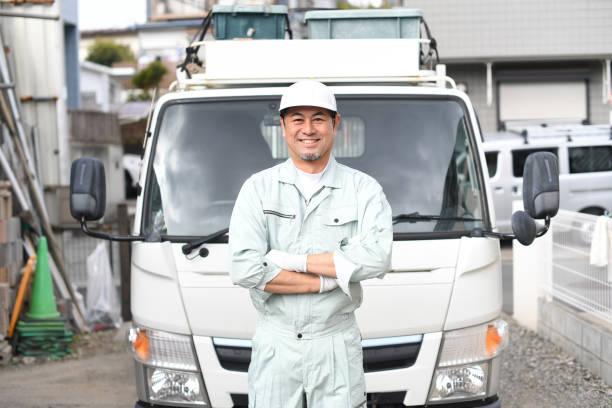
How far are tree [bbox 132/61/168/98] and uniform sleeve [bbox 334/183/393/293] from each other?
35.3 m

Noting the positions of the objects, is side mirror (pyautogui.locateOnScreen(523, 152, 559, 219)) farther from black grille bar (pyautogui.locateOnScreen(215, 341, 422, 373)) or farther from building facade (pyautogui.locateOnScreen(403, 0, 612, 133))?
building facade (pyautogui.locateOnScreen(403, 0, 612, 133))

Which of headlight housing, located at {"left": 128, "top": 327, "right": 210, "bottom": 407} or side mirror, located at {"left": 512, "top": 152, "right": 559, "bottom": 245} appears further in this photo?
headlight housing, located at {"left": 128, "top": 327, "right": 210, "bottom": 407}

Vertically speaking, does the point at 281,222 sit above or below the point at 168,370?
above

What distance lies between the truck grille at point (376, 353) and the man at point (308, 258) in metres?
0.71

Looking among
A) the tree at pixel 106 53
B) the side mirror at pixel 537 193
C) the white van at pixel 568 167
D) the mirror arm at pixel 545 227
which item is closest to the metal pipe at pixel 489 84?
the white van at pixel 568 167

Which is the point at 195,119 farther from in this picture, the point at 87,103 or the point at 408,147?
the point at 87,103

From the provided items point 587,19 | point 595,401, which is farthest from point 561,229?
point 587,19

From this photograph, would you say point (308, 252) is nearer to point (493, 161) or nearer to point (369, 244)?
point (369, 244)

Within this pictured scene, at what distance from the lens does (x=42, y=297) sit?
7746 millimetres

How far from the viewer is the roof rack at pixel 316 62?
4520 millimetres

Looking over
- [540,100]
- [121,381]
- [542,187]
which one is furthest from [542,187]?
[540,100]

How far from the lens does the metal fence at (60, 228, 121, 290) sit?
37.1 ft

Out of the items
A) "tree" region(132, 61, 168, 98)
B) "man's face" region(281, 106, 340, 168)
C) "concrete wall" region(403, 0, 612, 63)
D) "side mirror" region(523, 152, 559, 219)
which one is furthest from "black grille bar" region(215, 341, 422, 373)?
"tree" region(132, 61, 168, 98)

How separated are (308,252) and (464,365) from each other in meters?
1.28
